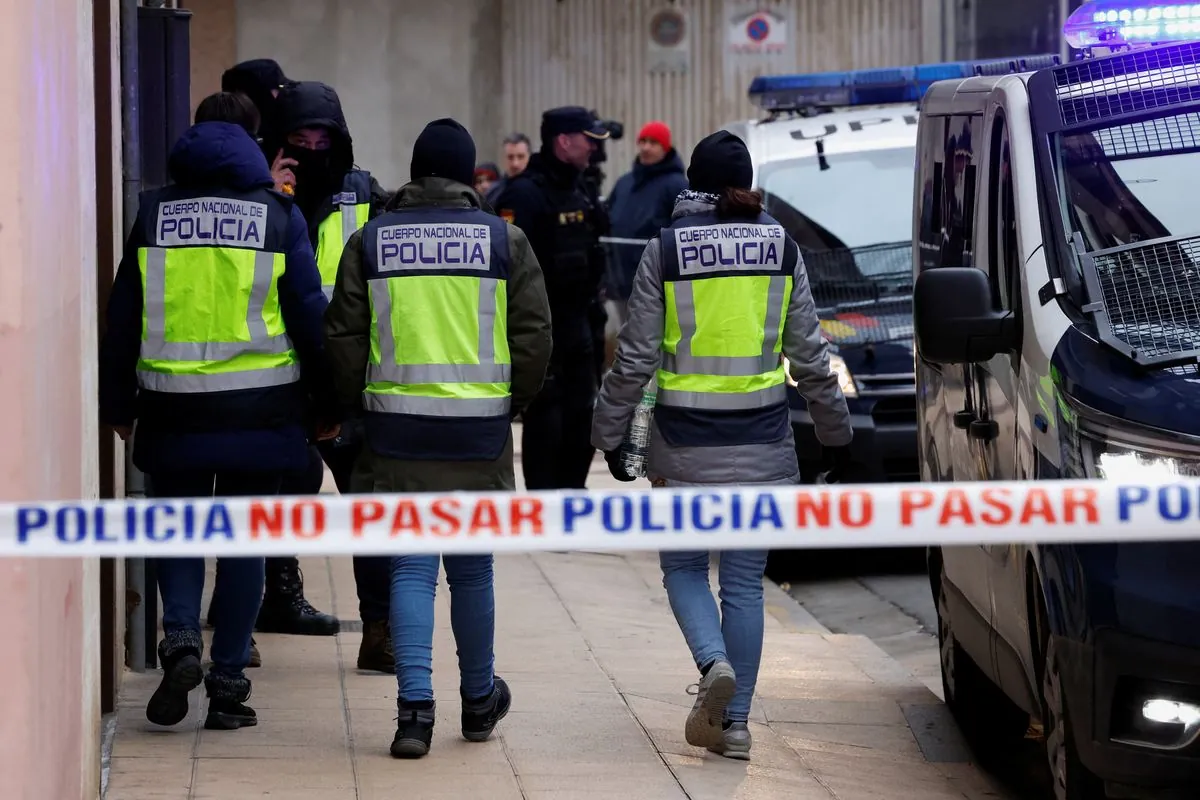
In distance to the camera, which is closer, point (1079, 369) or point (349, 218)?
point (1079, 369)

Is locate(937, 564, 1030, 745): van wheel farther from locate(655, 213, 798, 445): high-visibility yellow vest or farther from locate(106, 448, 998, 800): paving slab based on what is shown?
locate(655, 213, 798, 445): high-visibility yellow vest

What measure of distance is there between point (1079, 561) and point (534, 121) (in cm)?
1551

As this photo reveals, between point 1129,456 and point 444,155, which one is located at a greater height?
point 444,155

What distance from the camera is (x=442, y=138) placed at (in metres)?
6.02

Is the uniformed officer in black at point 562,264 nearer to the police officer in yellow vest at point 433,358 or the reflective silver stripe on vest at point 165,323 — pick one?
the police officer in yellow vest at point 433,358

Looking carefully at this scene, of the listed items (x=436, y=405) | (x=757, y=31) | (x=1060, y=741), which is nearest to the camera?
(x=1060, y=741)

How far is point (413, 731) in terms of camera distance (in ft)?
19.2

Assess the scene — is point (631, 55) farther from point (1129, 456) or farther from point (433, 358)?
point (1129, 456)

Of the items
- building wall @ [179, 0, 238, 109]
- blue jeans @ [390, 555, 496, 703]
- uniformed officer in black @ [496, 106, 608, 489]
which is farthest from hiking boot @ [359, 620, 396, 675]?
building wall @ [179, 0, 238, 109]

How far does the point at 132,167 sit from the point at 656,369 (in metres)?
1.87

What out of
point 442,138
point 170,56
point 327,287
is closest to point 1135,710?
point 442,138

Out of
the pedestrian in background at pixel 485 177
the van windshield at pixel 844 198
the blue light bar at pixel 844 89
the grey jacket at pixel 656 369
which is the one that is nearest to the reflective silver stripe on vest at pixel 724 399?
the grey jacket at pixel 656 369

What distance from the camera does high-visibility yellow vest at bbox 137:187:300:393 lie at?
19.3 feet

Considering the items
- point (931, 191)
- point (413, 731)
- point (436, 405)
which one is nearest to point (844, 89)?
point (931, 191)
